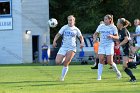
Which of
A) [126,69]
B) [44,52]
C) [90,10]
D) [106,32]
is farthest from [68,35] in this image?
[90,10]

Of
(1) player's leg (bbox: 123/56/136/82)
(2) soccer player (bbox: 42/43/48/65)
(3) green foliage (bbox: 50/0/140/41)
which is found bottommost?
(2) soccer player (bbox: 42/43/48/65)

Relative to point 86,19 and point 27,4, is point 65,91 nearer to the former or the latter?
point 27,4

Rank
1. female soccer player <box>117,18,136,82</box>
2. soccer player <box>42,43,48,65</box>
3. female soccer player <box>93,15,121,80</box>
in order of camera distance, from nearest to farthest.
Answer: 1. female soccer player <box>117,18,136,82</box>
2. female soccer player <box>93,15,121,80</box>
3. soccer player <box>42,43,48,65</box>

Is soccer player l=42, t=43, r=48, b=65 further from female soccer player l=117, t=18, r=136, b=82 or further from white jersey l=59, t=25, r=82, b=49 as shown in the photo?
female soccer player l=117, t=18, r=136, b=82

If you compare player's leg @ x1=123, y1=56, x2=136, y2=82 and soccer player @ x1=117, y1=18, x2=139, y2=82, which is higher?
soccer player @ x1=117, y1=18, x2=139, y2=82

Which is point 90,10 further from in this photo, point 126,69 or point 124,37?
point 126,69

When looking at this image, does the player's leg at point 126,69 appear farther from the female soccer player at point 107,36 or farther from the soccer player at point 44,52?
the soccer player at point 44,52

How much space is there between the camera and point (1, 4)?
1881 inches

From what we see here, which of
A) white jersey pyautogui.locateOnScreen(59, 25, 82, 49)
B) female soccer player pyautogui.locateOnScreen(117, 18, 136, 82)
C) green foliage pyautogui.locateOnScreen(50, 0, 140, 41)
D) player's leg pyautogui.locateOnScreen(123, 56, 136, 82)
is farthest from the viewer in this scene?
green foliage pyautogui.locateOnScreen(50, 0, 140, 41)

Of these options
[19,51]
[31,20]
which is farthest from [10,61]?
[31,20]

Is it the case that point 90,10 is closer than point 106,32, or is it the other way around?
point 106,32

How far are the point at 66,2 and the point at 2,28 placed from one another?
34.9ft

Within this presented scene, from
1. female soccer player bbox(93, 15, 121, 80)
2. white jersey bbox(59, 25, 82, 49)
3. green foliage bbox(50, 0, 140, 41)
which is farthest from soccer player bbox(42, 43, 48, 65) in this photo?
female soccer player bbox(93, 15, 121, 80)

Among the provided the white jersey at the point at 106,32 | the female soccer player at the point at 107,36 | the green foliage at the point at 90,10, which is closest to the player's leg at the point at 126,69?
the female soccer player at the point at 107,36
